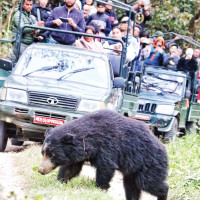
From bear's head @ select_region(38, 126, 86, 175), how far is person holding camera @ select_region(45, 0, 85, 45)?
503 cm

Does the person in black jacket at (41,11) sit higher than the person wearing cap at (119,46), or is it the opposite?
the person in black jacket at (41,11)

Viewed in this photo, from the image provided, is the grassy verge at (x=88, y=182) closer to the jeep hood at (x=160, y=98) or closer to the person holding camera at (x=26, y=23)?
the person holding camera at (x=26, y=23)

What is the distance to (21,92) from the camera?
9.36 metres

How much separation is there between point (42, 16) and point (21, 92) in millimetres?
4206

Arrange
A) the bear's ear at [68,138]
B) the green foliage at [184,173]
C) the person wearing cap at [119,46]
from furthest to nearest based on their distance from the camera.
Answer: the person wearing cap at [119,46], the green foliage at [184,173], the bear's ear at [68,138]

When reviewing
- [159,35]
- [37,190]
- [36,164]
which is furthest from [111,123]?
[159,35]

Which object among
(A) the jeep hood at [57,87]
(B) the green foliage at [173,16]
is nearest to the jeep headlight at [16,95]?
(A) the jeep hood at [57,87]

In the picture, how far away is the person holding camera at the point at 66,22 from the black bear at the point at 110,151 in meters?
4.93

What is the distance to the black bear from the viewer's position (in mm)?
6562

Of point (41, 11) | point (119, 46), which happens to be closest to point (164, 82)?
point (119, 46)

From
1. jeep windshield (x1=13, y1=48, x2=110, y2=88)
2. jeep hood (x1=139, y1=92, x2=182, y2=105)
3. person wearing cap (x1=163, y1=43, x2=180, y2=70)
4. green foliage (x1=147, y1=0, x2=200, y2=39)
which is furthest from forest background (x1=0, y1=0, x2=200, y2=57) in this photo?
jeep windshield (x1=13, y1=48, x2=110, y2=88)

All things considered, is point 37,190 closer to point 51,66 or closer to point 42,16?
point 51,66

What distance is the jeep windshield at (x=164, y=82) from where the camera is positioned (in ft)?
51.2

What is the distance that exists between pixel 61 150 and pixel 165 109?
8.18 meters
